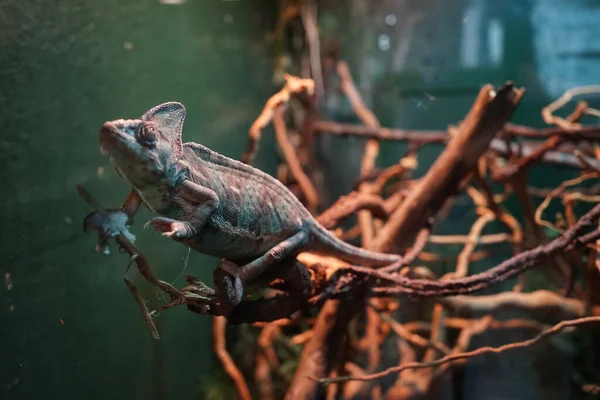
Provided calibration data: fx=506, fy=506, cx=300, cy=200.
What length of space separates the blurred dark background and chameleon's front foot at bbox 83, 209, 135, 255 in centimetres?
12

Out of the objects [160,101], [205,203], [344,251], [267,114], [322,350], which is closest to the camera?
[205,203]

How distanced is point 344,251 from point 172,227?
2.32 ft

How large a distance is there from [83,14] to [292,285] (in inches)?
40.7

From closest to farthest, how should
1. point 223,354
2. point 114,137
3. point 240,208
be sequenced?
point 114,137 < point 240,208 < point 223,354

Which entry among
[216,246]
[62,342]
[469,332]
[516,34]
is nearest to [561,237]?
[469,332]

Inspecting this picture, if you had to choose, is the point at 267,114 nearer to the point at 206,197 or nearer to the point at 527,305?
the point at 206,197

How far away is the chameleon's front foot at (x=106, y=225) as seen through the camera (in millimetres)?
969

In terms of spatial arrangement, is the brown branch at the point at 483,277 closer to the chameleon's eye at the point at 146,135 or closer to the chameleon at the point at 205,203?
the chameleon at the point at 205,203

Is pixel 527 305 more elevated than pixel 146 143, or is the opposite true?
pixel 146 143

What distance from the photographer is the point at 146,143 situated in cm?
99

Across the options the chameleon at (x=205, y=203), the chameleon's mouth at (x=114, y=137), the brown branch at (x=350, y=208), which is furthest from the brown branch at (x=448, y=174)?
the chameleon's mouth at (x=114, y=137)

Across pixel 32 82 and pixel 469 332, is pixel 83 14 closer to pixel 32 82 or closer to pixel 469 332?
pixel 32 82

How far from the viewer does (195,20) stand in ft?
6.97

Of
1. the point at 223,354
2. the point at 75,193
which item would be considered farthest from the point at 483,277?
the point at 75,193
